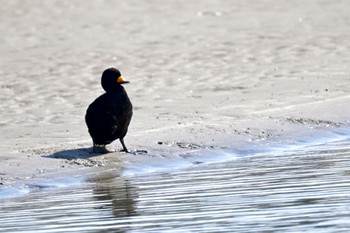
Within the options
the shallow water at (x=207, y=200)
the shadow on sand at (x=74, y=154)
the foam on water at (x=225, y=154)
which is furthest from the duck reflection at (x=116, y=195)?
the shadow on sand at (x=74, y=154)

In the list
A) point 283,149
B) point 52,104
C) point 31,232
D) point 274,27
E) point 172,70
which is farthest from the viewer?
point 274,27

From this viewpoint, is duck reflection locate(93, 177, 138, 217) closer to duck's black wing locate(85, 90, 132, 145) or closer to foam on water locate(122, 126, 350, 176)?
foam on water locate(122, 126, 350, 176)

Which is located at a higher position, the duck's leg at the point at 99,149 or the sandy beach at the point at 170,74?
the duck's leg at the point at 99,149

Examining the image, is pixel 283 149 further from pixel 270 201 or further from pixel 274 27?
pixel 274 27

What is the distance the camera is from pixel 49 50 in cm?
1938

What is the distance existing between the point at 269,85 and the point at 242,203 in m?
7.12

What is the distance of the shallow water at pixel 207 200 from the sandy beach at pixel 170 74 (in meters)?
0.82

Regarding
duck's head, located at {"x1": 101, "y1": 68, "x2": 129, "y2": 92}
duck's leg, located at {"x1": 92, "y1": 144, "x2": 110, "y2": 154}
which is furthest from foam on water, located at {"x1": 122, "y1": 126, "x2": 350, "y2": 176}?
duck's head, located at {"x1": 101, "y1": 68, "x2": 129, "y2": 92}

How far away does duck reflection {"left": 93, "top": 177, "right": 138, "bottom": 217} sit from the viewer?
329 inches

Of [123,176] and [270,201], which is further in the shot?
[123,176]

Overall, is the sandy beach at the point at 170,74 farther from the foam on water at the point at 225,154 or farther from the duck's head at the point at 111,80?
the duck's head at the point at 111,80

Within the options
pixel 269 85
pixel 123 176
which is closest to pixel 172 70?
pixel 269 85

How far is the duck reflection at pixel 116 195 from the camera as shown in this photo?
27.4 ft

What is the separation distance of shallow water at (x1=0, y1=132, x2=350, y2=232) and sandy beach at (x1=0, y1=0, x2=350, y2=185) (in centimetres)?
82
